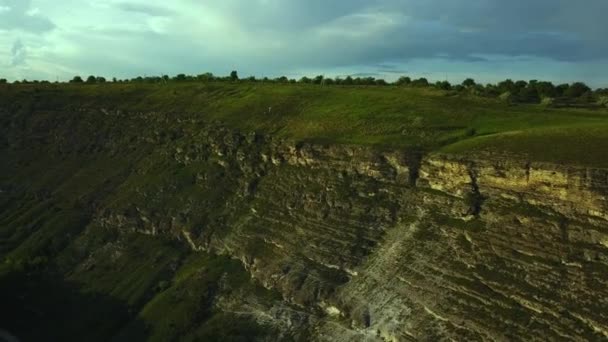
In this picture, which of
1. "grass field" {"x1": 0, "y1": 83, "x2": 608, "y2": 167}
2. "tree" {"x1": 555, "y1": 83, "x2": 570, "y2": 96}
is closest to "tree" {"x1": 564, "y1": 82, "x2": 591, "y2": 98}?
"tree" {"x1": 555, "y1": 83, "x2": 570, "y2": 96}

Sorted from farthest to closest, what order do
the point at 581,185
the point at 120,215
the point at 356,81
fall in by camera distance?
the point at 356,81, the point at 120,215, the point at 581,185

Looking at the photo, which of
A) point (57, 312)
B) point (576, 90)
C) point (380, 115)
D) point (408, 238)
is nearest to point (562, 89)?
point (576, 90)

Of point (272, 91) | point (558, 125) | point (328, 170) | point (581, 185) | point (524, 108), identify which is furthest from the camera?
point (272, 91)

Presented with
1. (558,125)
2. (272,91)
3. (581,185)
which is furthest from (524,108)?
(272,91)

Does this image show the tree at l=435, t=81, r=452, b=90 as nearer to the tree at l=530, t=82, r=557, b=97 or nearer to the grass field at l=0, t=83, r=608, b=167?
the grass field at l=0, t=83, r=608, b=167

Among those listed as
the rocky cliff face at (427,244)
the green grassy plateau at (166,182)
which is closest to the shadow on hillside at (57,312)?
the green grassy plateau at (166,182)

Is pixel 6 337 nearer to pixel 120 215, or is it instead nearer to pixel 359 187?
pixel 120 215

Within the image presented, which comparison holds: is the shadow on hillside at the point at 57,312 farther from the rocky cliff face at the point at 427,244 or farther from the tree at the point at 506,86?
the tree at the point at 506,86

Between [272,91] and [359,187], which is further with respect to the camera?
[272,91]
